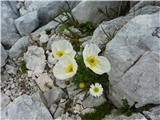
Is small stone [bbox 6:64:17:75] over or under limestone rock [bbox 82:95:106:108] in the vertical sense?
over

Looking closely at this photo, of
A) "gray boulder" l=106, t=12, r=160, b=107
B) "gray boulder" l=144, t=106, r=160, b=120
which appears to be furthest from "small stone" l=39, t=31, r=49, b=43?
"gray boulder" l=144, t=106, r=160, b=120

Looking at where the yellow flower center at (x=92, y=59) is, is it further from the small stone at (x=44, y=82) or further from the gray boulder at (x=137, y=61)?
the small stone at (x=44, y=82)

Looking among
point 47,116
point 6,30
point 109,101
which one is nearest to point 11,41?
point 6,30

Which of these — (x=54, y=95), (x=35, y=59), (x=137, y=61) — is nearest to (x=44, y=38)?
(x=35, y=59)

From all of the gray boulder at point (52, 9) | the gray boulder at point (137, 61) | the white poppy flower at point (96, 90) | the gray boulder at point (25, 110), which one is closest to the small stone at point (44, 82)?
the gray boulder at point (25, 110)

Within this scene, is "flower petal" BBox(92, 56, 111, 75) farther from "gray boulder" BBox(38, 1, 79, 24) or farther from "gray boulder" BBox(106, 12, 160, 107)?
"gray boulder" BBox(38, 1, 79, 24)

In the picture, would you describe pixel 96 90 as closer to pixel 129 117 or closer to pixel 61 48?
pixel 129 117
